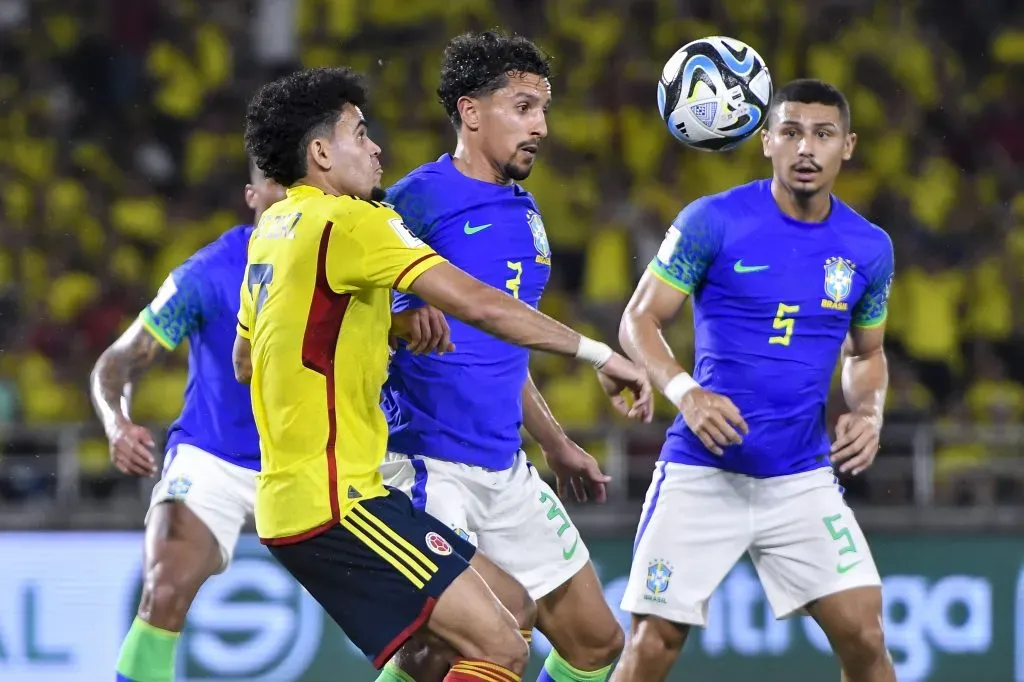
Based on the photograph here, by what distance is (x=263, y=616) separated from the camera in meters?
8.02

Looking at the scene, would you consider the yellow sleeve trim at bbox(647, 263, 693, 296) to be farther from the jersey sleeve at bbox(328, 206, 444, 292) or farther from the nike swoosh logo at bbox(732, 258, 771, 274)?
the jersey sleeve at bbox(328, 206, 444, 292)

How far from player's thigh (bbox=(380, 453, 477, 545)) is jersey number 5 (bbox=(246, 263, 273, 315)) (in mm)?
942

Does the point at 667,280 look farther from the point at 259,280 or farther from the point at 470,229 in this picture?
the point at 259,280

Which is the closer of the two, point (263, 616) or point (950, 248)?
point (263, 616)

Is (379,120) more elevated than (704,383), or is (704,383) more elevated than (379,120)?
(379,120)

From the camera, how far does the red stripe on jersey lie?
4.20m

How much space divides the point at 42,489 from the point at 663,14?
19.6ft

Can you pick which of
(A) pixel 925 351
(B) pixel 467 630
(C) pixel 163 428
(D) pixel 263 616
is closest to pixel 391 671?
(B) pixel 467 630

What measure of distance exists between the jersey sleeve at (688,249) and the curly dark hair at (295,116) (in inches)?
55.7

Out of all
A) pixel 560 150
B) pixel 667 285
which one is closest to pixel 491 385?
pixel 667 285

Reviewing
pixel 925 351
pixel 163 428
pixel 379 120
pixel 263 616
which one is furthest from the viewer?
pixel 379 120

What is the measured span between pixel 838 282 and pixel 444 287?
180cm

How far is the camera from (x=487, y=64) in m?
5.21

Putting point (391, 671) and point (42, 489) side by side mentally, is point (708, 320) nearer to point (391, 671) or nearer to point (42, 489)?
point (391, 671)
